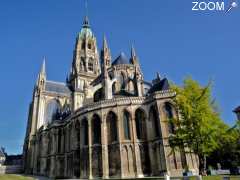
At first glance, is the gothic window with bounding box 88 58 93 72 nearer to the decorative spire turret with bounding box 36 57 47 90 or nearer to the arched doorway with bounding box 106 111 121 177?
the decorative spire turret with bounding box 36 57 47 90

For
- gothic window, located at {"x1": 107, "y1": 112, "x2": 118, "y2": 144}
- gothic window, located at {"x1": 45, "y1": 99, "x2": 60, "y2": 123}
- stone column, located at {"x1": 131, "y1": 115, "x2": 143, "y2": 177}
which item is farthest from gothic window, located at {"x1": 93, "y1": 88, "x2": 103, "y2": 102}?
gothic window, located at {"x1": 45, "y1": 99, "x2": 60, "y2": 123}

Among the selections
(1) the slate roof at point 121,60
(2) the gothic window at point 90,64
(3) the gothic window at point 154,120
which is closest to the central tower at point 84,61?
(2) the gothic window at point 90,64

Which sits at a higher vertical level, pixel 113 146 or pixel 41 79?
pixel 41 79

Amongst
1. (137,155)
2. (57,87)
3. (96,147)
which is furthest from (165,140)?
(57,87)

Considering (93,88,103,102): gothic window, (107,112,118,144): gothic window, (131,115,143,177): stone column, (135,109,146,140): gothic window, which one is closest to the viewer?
(131,115,143,177): stone column

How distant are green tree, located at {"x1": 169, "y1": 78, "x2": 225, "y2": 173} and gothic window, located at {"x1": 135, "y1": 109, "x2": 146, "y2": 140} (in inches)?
333

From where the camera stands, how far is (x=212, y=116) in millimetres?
17266

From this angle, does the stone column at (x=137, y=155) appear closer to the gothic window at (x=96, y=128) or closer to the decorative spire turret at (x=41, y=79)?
the gothic window at (x=96, y=128)

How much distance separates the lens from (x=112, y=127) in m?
27.7

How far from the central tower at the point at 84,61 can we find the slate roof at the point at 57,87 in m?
1.98

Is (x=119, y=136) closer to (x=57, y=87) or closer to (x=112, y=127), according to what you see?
(x=112, y=127)

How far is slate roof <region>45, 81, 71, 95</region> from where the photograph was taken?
56.7 meters

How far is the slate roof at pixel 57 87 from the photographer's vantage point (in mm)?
56653

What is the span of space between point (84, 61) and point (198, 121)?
48871 millimetres
